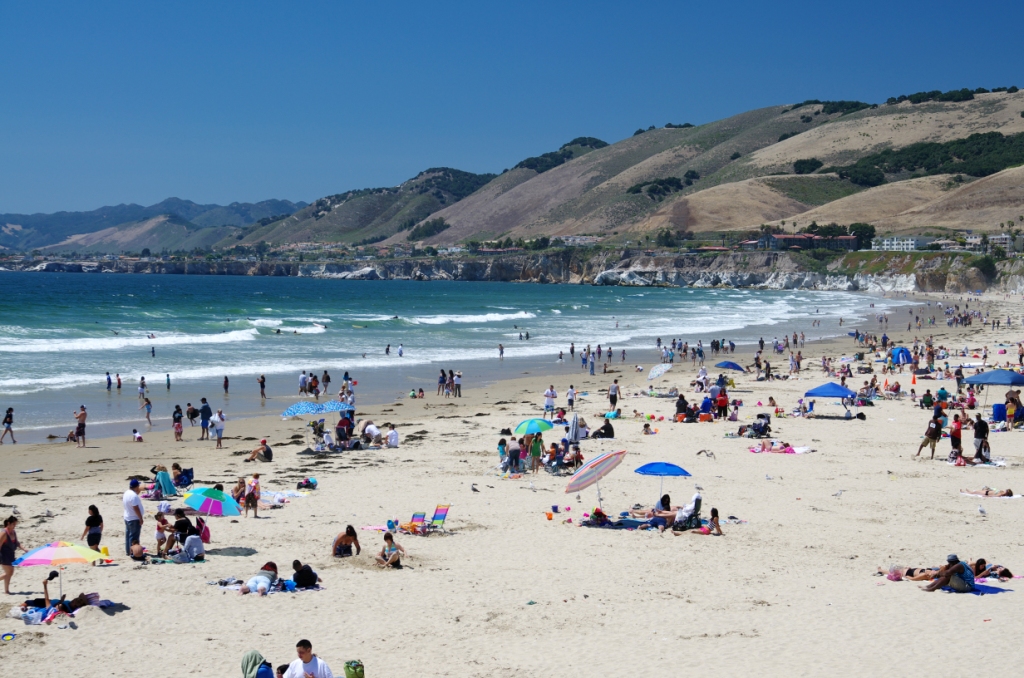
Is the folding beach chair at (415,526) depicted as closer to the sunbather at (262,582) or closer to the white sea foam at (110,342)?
the sunbather at (262,582)

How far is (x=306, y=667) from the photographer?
6.79 metres

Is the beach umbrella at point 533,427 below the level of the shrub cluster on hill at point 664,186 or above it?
below

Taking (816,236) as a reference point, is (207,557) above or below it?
below

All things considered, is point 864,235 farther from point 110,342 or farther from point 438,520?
point 438,520

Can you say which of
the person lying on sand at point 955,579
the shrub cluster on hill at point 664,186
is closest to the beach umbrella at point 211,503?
the person lying on sand at point 955,579

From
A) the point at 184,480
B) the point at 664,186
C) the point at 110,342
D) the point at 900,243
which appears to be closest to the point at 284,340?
the point at 110,342

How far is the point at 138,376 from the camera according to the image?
28.2 meters

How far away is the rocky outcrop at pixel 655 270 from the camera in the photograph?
98688 millimetres

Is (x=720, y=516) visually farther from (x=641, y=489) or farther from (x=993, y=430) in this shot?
(x=993, y=430)

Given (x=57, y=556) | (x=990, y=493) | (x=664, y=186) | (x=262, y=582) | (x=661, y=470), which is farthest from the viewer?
(x=664, y=186)

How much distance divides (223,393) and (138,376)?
4.76 m

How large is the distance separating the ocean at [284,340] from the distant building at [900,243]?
3325 cm

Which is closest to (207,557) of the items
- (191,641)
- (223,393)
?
(191,641)

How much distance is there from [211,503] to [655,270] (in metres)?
126
